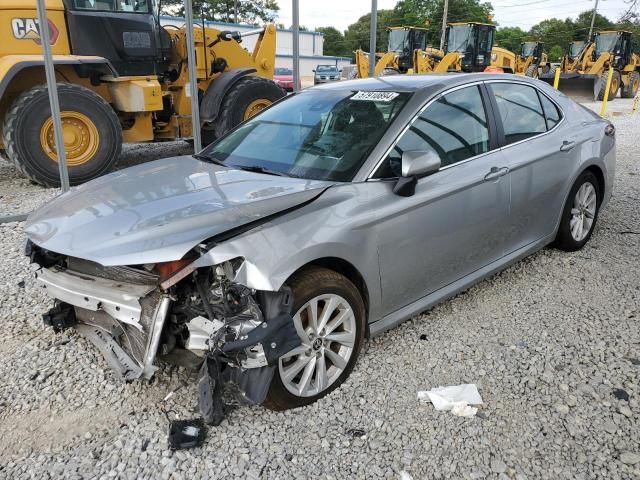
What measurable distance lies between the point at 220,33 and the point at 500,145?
646 cm

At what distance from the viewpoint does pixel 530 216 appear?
13.3ft

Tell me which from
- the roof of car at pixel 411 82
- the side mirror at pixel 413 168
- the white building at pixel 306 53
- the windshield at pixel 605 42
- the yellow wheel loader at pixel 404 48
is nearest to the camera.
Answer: the side mirror at pixel 413 168

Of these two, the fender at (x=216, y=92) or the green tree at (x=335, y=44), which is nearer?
the fender at (x=216, y=92)

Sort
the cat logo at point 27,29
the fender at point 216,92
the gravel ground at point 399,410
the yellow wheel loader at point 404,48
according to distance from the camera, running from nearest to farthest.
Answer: the gravel ground at point 399,410 → the cat logo at point 27,29 → the fender at point 216,92 → the yellow wheel loader at point 404,48

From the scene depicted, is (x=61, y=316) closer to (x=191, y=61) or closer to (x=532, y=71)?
(x=191, y=61)

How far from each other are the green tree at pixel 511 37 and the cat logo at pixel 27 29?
71.7 metres

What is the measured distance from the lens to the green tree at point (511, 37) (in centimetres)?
7119

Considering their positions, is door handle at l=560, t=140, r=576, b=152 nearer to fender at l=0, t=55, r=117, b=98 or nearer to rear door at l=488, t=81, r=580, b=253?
rear door at l=488, t=81, r=580, b=253

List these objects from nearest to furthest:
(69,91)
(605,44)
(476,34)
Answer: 1. (69,91)
2. (476,34)
3. (605,44)

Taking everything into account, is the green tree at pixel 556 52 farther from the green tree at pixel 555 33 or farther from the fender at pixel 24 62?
the fender at pixel 24 62

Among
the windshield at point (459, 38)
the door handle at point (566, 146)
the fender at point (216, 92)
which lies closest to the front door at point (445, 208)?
the door handle at point (566, 146)

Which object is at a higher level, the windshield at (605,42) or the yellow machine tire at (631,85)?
the windshield at (605,42)

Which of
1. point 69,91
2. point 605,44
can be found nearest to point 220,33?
point 69,91

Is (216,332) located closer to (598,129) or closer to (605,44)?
(598,129)
